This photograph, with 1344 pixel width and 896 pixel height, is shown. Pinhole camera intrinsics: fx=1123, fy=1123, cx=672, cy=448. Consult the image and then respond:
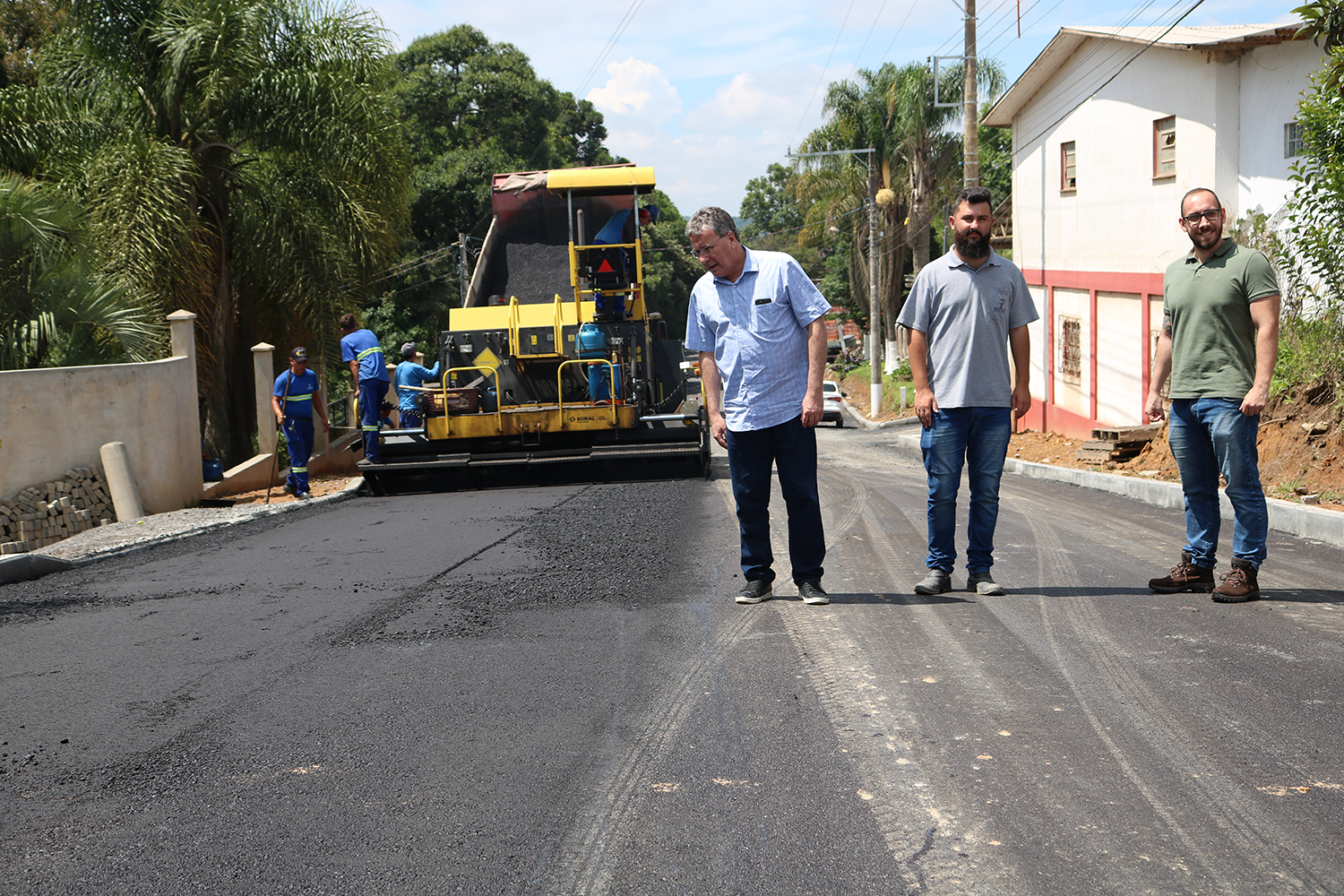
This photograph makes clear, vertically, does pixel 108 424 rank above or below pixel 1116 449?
above

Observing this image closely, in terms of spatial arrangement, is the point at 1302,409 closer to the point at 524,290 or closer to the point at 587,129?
the point at 524,290

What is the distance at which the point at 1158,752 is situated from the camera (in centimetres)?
336

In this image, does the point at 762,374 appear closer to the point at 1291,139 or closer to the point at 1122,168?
the point at 1291,139

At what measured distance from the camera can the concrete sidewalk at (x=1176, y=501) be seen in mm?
7102

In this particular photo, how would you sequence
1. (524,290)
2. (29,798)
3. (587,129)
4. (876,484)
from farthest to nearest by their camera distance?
(587,129), (524,290), (876,484), (29,798)

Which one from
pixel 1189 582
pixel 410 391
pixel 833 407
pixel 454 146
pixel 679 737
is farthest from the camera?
pixel 454 146

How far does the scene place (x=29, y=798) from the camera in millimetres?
3332

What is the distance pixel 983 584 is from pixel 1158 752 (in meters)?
2.07

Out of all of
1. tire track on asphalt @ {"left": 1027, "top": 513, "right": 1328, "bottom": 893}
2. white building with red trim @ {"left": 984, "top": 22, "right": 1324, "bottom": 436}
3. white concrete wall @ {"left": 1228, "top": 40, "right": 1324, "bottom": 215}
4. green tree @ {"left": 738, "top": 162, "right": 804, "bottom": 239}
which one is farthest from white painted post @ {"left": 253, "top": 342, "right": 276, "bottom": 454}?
green tree @ {"left": 738, "top": 162, "right": 804, "bottom": 239}

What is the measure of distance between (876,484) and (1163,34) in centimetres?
975

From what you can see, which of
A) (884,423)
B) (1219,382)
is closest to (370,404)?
(1219,382)

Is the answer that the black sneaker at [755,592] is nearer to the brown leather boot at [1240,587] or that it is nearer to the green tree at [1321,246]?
the brown leather boot at [1240,587]

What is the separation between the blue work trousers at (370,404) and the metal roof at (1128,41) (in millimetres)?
10668

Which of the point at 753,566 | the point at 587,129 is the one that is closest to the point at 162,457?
the point at 753,566
